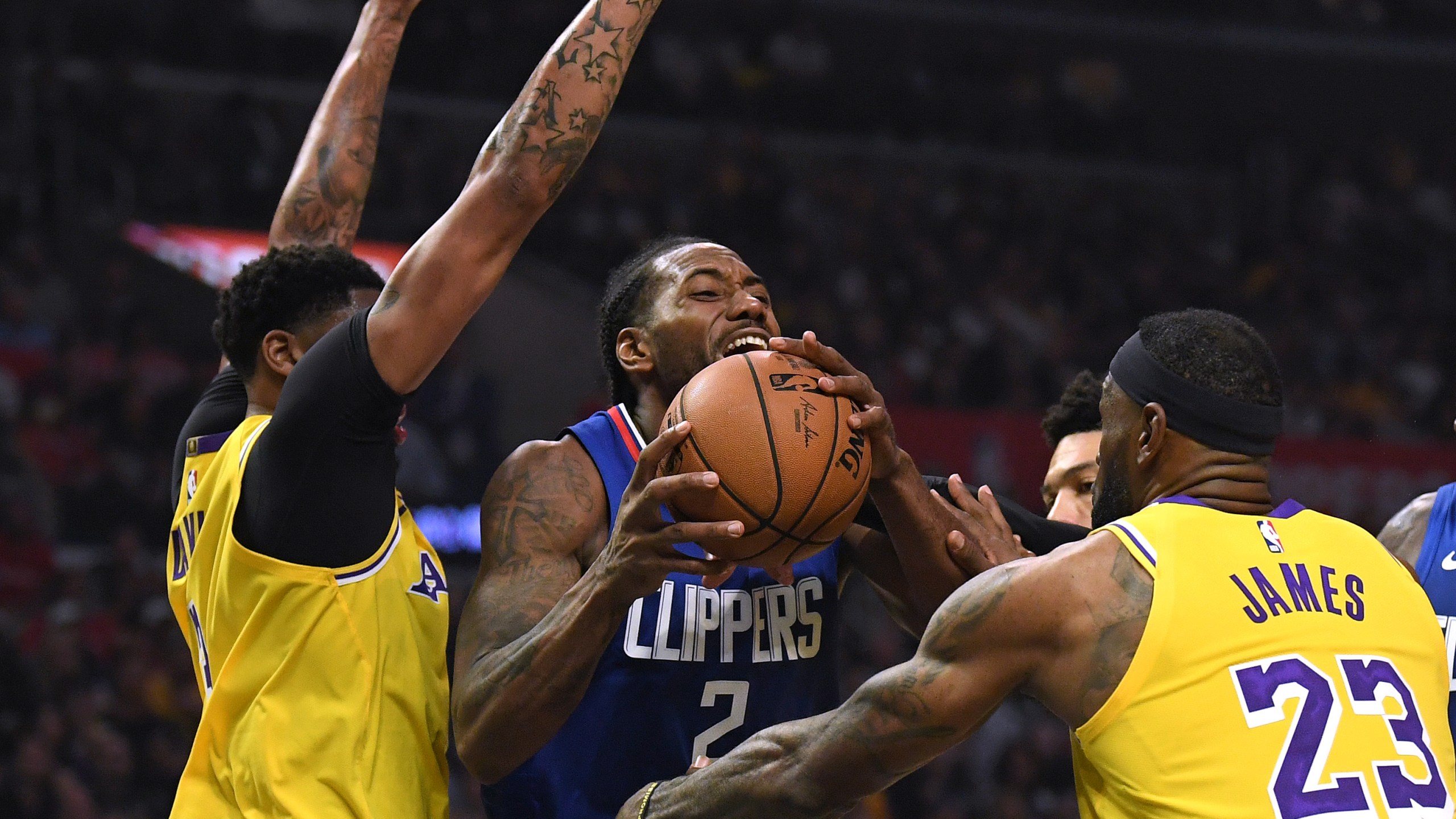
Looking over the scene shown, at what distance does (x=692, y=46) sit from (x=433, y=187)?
4.70 metres

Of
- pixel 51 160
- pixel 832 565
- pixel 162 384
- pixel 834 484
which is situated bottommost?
pixel 162 384

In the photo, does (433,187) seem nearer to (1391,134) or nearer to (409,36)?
(409,36)

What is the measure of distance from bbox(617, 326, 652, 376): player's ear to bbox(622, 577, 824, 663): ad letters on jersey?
0.59m

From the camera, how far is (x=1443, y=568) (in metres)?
4.12

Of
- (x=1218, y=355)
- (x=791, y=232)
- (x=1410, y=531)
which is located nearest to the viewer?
(x=1218, y=355)

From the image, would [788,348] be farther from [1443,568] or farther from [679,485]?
[1443,568]

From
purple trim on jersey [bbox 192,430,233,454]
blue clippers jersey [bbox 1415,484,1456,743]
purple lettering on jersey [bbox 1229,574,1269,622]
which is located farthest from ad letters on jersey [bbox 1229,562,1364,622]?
purple trim on jersey [bbox 192,430,233,454]

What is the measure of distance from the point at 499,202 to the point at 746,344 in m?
0.87

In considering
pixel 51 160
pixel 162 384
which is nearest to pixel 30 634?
pixel 162 384

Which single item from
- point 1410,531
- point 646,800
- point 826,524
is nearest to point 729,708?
point 646,800

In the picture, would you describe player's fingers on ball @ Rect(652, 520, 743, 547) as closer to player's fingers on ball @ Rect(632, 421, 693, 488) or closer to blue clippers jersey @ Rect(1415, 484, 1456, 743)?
player's fingers on ball @ Rect(632, 421, 693, 488)

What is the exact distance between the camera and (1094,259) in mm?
17000

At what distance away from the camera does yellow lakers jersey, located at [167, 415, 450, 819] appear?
321cm

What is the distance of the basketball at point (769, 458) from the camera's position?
3.06 m
